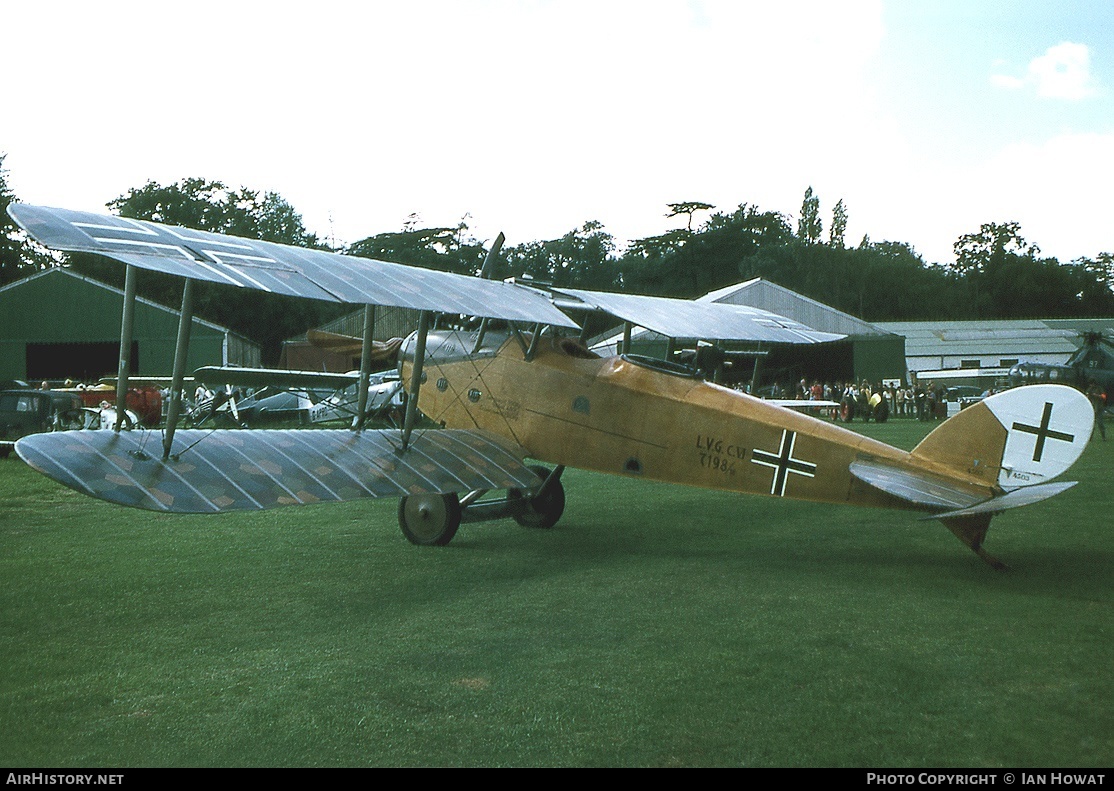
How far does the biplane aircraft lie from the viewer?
18.7ft

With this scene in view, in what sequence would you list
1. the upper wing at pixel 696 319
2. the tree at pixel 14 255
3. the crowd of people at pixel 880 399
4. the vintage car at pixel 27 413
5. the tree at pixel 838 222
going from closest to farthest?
1. the upper wing at pixel 696 319
2. the vintage car at pixel 27 413
3. the crowd of people at pixel 880 399
4. the tree at pixel 14 255
5. the tree at pixel 838 222

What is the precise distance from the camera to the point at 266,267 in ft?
19.9

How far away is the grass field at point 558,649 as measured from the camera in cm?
357

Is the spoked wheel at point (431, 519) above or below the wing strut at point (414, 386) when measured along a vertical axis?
below

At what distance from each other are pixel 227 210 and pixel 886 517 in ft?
170

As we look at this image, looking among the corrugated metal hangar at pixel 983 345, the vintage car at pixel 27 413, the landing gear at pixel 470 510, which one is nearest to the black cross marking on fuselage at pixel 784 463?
the landing gear at pixel 470 510

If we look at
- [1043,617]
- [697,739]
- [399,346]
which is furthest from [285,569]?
[1043,617]

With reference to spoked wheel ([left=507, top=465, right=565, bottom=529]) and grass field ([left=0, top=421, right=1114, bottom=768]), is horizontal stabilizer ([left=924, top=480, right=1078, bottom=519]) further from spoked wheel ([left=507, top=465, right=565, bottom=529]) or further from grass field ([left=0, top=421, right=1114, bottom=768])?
spoked wheel ([left=507, top=465, right=565, bottom=529])

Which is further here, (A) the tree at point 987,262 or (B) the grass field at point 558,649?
(A) the tree at point 987,262

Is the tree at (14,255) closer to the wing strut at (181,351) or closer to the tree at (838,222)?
the wing strut at (181,351)

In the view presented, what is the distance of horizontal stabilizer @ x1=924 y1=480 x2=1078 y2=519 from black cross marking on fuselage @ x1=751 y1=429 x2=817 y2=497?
51.0 inches

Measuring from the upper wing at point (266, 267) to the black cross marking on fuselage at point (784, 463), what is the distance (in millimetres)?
2061

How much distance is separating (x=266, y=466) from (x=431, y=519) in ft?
6.39
